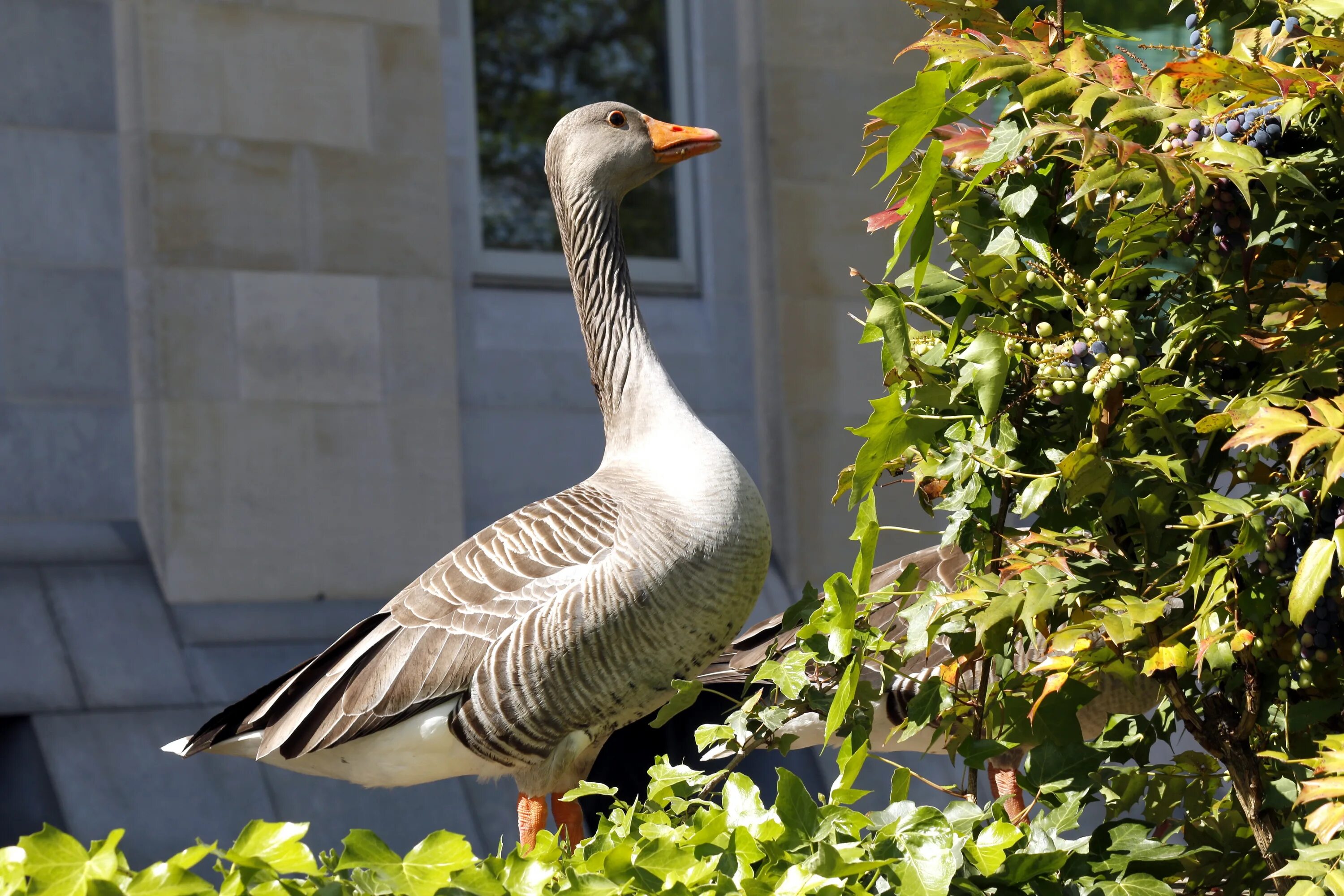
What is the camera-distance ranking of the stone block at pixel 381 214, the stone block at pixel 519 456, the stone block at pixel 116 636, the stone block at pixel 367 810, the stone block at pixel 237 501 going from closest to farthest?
the stone block at pixel 116 636, the stone block at pixel 367 810, the stone block at pixel 237 501, the stone block at pixel 381 214, the stone block at pixel 519 456

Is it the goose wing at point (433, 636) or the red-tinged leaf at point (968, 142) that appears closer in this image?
the red-tinged leaf at point (968, 142)

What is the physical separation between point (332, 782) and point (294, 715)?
2593mm

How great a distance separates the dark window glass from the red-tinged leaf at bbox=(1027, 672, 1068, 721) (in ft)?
18.7

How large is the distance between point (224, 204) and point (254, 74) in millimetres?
641

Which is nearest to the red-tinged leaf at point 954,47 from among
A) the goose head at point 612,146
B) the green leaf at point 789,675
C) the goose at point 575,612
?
the green leaf at point 789,675

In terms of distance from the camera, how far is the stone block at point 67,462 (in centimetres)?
600

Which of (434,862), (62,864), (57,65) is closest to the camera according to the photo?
(62,864)

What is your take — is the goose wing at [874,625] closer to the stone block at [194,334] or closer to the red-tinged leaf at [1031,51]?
the red-tinged leaf at [1031,51]

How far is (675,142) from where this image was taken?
13.0ft

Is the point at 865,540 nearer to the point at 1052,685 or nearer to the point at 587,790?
the point at 1052,685

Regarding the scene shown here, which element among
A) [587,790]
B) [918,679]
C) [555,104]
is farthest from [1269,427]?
[555,104]

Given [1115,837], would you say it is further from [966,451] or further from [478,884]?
[478,884]

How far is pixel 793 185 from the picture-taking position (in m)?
7.84

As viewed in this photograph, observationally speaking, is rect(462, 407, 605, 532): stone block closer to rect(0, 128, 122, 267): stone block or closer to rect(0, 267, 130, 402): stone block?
rect(0, 267, 130, 402): stone block
